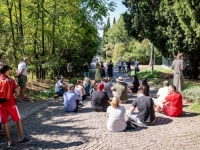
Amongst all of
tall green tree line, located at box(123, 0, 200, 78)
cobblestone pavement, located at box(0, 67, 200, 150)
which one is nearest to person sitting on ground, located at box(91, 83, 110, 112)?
cobblestone pavement, located at box(0, 67, 200, 150)

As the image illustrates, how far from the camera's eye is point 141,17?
66.9ft

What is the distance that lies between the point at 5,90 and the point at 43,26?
13420mm

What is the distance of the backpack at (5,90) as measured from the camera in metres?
5.81

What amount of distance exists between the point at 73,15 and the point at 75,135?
44.1 feet

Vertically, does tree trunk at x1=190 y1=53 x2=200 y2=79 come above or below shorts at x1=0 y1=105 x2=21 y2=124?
above

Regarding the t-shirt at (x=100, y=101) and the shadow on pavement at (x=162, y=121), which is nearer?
the shadow on pavement at (x=162, y=121)

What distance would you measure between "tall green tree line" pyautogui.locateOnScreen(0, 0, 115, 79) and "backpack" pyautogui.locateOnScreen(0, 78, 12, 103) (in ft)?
23.8

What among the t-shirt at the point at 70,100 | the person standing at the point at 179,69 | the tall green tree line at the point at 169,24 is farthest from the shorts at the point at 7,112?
the tall green tree line at the point at 169,24

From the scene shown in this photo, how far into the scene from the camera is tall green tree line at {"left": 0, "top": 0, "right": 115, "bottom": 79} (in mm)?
13586

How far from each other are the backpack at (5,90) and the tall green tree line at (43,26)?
285 inches

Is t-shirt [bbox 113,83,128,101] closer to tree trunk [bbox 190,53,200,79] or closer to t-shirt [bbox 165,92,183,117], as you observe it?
t-shirt [bbox 165,92,183,117]

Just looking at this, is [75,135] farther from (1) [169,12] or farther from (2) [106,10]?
(1) [169,12]

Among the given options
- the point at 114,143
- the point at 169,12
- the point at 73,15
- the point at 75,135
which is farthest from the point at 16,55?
the point at 169,12

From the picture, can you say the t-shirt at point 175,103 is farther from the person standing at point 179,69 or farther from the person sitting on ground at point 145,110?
the person standing at point 179,69
